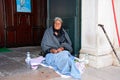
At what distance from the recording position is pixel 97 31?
3.44 metres

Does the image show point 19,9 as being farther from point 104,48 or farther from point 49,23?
point 104,48

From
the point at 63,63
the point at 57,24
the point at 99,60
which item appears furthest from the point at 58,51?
the point at 99,60

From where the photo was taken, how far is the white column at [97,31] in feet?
11.3

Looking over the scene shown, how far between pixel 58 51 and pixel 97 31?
76 cm

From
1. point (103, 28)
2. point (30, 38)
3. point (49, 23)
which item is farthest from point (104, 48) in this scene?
point (30, 38)

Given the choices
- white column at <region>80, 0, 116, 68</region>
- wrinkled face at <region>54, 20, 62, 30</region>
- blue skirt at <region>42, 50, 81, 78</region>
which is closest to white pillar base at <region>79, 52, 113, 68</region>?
white column at <region>80, 0, 116, 68</region>

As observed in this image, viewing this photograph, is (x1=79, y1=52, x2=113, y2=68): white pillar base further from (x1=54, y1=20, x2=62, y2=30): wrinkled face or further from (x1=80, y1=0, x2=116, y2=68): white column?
(x1=54, y1=20, x2=62, y2=30): wrinkled face

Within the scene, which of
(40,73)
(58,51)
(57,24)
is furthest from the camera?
(57,24)

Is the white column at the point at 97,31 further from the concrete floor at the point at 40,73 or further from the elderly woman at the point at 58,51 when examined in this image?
the elderly woman at the point at 58,51

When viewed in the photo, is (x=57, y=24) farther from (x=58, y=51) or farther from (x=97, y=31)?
(x=97, y=31)

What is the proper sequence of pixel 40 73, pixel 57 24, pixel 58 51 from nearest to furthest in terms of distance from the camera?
pixel 40 73 < pixel 58 51 < pixel 57 24

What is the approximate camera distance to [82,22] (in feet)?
12.2

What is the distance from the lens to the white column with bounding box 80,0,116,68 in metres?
3.44

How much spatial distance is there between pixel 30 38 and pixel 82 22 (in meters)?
2.40
